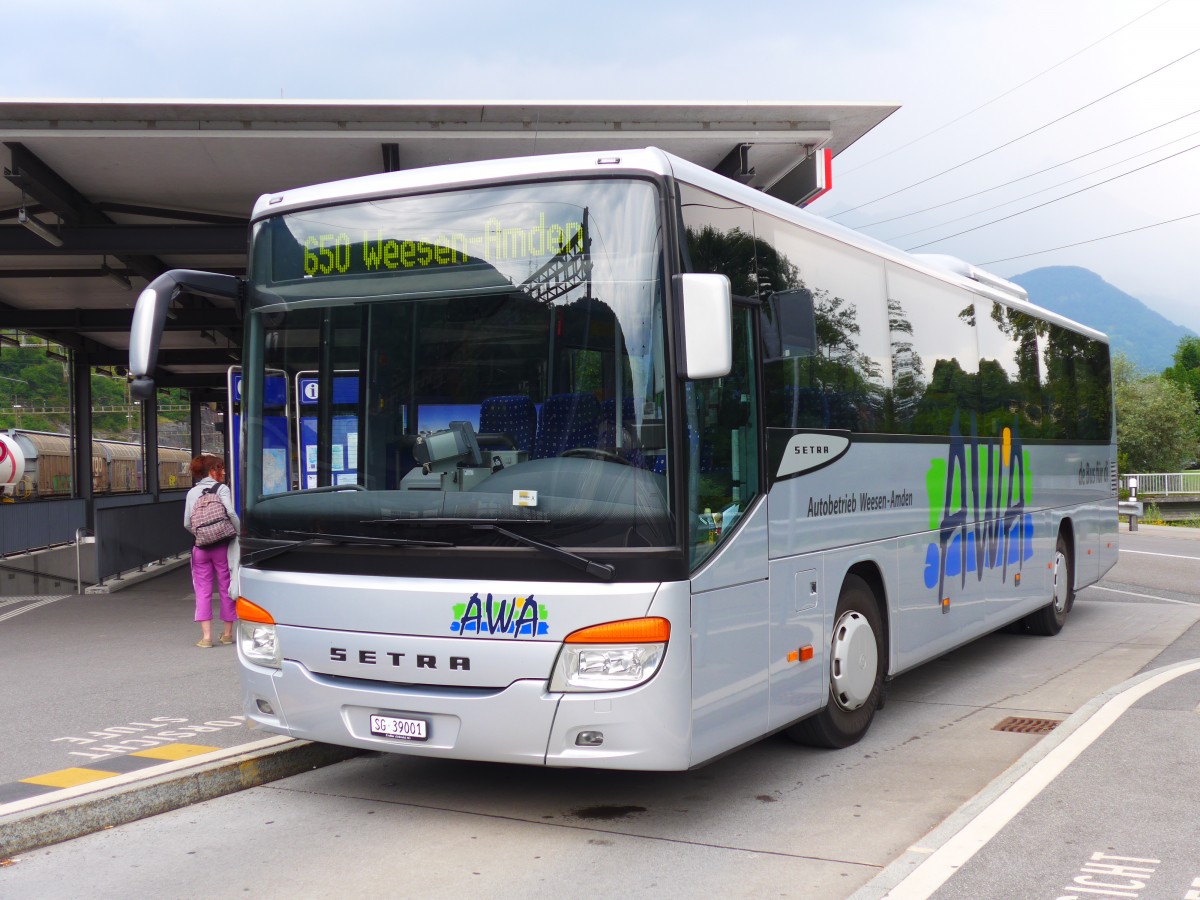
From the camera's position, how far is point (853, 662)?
7.23 m

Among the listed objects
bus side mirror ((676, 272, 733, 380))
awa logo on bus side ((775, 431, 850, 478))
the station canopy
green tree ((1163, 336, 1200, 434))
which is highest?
green tree ((1163, 336, 1200, 434))

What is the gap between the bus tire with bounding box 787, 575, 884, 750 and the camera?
23.3ft

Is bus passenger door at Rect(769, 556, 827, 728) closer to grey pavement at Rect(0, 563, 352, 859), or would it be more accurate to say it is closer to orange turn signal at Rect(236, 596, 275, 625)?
orange turn signal at Rect(236, 596, 275, 625)

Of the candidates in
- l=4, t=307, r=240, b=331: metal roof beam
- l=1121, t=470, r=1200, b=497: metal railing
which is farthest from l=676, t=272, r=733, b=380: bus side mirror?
l=1121, t=470, r=1200, b=497: metal railing

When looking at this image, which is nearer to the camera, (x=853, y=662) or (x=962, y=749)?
(x=853, y=662)

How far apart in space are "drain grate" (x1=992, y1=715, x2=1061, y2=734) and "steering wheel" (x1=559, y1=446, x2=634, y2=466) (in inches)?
160

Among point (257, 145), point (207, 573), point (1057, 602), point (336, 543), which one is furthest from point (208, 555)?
point (1057, 602)

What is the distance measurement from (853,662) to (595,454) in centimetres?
274

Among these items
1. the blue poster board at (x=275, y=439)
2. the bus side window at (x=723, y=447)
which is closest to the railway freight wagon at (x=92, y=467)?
the blue poster board at (x=275, y=439)

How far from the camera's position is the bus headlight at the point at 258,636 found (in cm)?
607

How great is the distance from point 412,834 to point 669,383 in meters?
2.48

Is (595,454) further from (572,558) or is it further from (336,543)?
(336,543)

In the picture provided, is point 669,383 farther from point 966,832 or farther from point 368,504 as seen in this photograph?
point 966,832

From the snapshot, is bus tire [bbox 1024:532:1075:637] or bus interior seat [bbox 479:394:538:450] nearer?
bus interior seat [bbox 479:394:538:450]
